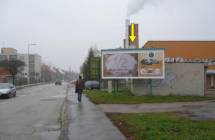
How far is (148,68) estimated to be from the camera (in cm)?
3177

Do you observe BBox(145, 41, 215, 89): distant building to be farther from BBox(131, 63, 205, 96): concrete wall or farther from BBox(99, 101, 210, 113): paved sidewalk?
BBox(99, 101, 210, 113): paved sidewalk

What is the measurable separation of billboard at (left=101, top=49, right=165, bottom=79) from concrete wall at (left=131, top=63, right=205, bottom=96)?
1.18 metres

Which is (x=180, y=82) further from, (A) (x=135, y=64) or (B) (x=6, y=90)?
(B) (x=6, y=90)

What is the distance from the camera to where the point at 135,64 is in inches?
1259

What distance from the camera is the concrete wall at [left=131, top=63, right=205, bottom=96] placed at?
106 feet

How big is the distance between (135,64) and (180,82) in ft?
12.4

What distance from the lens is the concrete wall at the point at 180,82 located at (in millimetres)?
32406

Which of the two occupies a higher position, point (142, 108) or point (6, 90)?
point (6, 90)

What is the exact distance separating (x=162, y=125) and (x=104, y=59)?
20.1 meters

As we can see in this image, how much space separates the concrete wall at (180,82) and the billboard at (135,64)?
3.86 ft

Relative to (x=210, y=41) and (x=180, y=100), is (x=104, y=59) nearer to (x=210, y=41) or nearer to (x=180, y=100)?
(x=180, y=100)

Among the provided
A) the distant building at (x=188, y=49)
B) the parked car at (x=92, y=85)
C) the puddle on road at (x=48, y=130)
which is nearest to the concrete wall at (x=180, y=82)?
the puddle on road at (x=48, y=130)

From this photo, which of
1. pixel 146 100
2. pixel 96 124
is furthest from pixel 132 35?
pixel 96 124

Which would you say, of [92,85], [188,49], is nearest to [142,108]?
[92,85]
